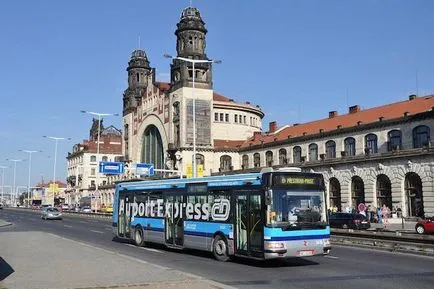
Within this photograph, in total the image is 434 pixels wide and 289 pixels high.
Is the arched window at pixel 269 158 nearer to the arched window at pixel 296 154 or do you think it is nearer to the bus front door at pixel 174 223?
the arched window at pixel 296 154

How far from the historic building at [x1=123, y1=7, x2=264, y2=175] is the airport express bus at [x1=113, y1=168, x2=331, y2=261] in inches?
2329

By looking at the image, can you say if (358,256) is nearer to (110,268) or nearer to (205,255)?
(205,255)

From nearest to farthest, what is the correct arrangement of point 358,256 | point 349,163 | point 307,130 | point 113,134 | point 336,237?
point 358,256 < point 336,237 < point 349,163 < point 307,130 < point 113,134

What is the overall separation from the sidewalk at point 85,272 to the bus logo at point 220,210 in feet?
11.2

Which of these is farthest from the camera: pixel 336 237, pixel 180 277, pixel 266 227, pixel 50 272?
pixel 336 237

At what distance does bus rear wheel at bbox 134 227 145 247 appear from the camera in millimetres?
23516

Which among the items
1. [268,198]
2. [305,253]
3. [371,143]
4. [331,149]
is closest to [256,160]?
[331,149]

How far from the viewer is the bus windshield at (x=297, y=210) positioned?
15.8 m

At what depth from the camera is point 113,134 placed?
150 meters

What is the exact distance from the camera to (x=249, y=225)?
54.4 feet

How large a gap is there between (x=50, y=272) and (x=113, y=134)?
13851 cm

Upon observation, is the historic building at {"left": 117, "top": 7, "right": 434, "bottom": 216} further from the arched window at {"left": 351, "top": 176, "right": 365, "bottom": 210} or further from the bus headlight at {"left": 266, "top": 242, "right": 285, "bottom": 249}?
the bus headlight at {"left": 266, "top": 242, "right": 285, "bottom": 249}

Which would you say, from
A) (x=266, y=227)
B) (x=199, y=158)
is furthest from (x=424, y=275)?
(x=199, y=158)

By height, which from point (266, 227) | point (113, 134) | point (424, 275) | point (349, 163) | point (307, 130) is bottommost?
point (424, 275)
